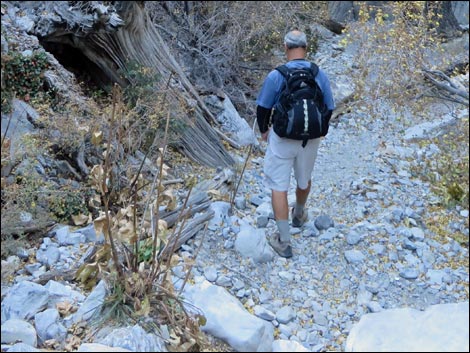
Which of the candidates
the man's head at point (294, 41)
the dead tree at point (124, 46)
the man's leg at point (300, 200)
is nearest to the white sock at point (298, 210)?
the man's leg at point (300, 200)

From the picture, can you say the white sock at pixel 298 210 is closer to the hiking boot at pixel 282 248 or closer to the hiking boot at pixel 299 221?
the hiking boot at pixel 299 221

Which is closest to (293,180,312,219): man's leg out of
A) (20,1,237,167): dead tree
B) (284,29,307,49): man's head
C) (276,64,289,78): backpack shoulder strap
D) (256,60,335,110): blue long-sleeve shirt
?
(256,60,335,110): blue long-sleeve shirt

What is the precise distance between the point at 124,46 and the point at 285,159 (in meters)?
2.67

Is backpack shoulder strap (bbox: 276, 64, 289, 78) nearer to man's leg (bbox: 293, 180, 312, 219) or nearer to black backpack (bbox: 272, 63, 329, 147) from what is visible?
black backpack (bbox: 272, 63, 329, 147)

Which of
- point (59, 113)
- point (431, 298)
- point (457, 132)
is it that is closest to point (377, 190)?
point (457, 132)

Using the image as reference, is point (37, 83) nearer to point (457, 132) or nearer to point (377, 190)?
point (377, 190)

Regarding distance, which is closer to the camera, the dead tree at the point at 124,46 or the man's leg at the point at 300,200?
the man's leg at the point at 300,200

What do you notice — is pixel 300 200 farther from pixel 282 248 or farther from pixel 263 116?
pixel 263 116

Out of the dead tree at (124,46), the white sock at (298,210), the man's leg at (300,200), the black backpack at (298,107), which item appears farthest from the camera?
the dead tree at (124,46)

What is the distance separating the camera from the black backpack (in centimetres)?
425

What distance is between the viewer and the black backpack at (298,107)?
4254 millimetres

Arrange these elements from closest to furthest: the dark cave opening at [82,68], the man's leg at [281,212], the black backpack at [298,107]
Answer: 1. the black backpack at [298,107]
2. the man's leg at [281,212]
3. the dark cave opening at [82,68]

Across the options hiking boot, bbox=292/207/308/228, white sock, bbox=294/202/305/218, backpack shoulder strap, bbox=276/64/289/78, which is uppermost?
backpack shoulder strap, bbox=276/64/289/78

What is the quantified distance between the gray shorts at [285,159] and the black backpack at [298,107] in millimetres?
142
